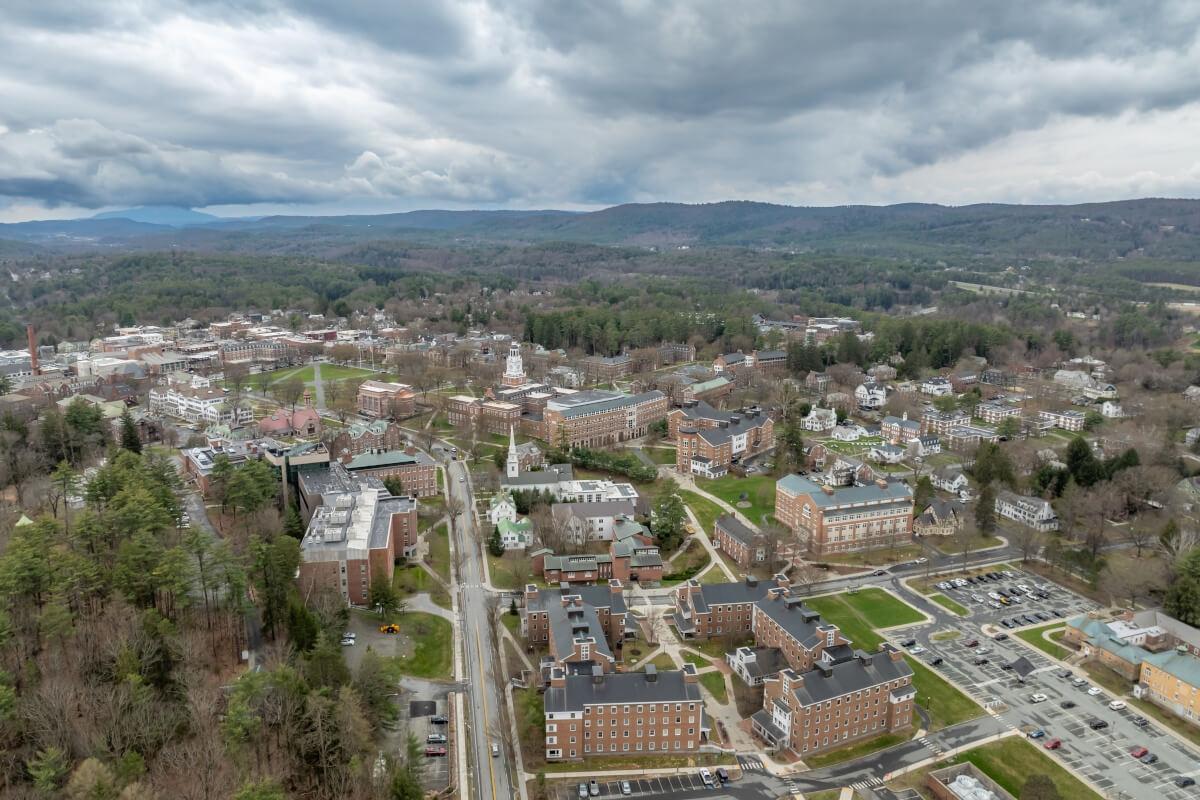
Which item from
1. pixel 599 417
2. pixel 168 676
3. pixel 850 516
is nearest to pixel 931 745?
pixel 850 516

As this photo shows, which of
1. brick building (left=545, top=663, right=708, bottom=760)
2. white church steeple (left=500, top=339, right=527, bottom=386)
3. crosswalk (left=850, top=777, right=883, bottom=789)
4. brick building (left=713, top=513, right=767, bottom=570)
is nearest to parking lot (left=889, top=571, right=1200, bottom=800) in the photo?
crosswalk (left=850, top=777, right=883, bottom=789)

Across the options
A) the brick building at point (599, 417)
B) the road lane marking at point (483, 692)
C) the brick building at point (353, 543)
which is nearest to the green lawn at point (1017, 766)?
the road lane marking at point (483, 692)

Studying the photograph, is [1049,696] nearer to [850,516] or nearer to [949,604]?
[949,604]

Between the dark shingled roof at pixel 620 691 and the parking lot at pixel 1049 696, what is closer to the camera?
the parking lot at pixel 1049 696

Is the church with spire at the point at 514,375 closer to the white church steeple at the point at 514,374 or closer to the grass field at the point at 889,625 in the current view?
the white church steeple at the point at 514,374

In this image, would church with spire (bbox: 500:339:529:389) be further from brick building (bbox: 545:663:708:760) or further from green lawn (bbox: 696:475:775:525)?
brick building (bbox: 545:663:708:760)

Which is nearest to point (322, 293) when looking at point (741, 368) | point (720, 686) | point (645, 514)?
point (741, 368)

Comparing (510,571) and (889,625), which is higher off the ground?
(510,571)
